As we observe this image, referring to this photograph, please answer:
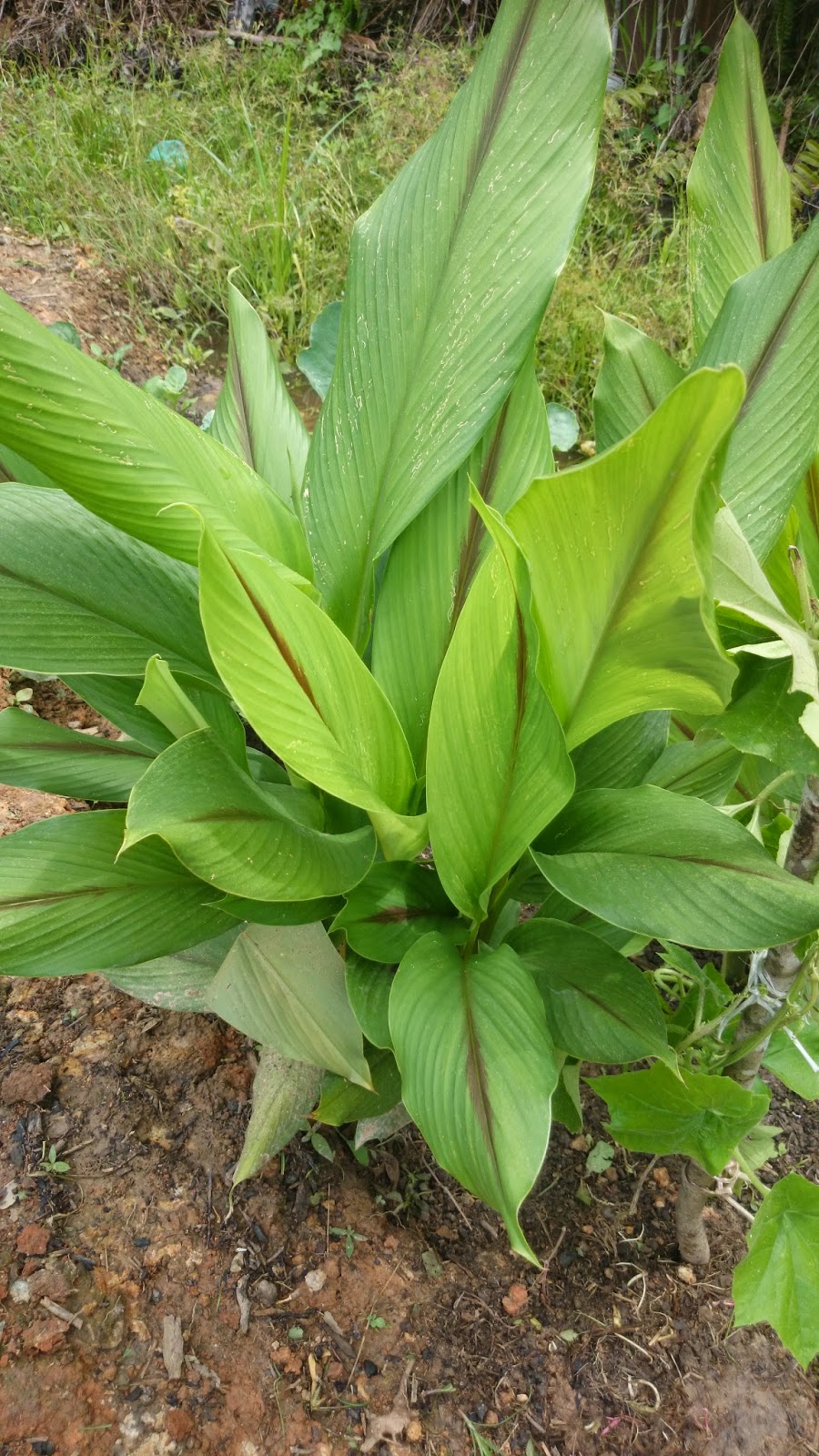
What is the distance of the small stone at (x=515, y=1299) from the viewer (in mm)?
990

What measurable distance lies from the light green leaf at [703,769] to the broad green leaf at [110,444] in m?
0.46

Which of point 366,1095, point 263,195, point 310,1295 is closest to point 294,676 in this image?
point 366,1095

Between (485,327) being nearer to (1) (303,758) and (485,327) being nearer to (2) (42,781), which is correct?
(1) (303,758)

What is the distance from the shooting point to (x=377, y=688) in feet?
2.63

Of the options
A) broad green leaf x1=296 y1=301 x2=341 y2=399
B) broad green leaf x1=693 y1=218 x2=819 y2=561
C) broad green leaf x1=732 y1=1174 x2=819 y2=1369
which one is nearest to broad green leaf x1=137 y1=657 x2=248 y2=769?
broad green leaf x1=693 y1=218 x2=819 y2=561

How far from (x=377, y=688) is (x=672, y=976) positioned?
521 mm

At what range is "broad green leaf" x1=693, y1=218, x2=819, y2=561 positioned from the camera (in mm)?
833

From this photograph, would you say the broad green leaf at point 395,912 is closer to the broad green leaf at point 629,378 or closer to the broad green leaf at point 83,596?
the broad green leaf at point 83,596

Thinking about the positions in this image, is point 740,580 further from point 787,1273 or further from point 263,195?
point 263,195

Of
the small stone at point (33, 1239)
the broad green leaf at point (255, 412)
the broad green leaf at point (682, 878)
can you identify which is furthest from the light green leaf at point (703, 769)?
the small stone at point (33, 1239)

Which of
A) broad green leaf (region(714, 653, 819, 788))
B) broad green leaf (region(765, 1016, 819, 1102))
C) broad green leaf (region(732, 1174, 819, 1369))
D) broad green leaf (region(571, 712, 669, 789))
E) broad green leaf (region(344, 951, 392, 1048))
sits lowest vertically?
broad green leaf (region(732, 1174, 819, 1369))

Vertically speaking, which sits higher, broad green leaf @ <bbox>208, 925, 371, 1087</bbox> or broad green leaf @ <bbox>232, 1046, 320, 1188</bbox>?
broad green leaf @ <bbox>208, 925, 371, 1087</bbox>

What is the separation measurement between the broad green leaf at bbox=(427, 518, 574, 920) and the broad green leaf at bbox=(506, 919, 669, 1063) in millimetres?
93

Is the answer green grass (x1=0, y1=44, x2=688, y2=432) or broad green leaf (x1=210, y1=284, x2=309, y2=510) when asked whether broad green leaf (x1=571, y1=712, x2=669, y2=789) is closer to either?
broad green leaf (x1=210, y1=284, x2=309, y2=510)
